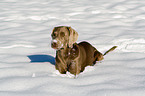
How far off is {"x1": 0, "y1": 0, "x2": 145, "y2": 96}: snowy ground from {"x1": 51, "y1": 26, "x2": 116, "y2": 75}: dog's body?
5.8 inches

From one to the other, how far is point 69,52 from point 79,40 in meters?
2.15

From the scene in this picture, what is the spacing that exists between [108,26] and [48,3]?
427 cm

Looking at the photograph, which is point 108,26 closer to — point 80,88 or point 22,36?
point 22,36

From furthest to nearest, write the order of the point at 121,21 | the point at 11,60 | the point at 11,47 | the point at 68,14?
1. the point at 68,14
2. the point at 121,21
3. the point at 11,47
4. the point at 11,60

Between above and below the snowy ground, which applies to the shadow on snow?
below

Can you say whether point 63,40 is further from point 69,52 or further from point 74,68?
point 74,68

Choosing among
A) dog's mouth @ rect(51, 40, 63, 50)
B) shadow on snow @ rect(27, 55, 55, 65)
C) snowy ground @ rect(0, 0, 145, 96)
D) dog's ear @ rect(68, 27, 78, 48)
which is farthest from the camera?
shadow on snow @ rect(27, 55, 55, 65)

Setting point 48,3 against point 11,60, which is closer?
point 11,60

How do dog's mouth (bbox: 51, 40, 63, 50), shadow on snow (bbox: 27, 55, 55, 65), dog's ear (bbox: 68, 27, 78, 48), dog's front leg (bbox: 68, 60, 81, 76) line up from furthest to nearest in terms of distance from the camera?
shadow on snow (bbox: 27, 55, 55, 65) < dog's front leg (bbox: 68, 60, 81, 76) < dog's ear (bbox: 68, 27, 78, 48) < dog's mouth (bbox: 51, 40, 63, 50)

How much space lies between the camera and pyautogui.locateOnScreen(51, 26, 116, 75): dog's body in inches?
113

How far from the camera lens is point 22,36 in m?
5.53

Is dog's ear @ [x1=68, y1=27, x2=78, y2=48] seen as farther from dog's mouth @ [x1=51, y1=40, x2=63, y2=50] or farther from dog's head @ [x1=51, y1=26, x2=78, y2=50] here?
dog's mouth @ [x1=51, y1=40, x2=63, y2=50]

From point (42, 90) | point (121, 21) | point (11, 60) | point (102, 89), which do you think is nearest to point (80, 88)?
point (102, 89)

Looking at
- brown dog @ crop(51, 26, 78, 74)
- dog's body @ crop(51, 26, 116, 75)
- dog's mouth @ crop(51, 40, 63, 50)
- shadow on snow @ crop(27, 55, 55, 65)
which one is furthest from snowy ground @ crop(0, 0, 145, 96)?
dog's mouth @ crop(51, 40, 63, 50)
